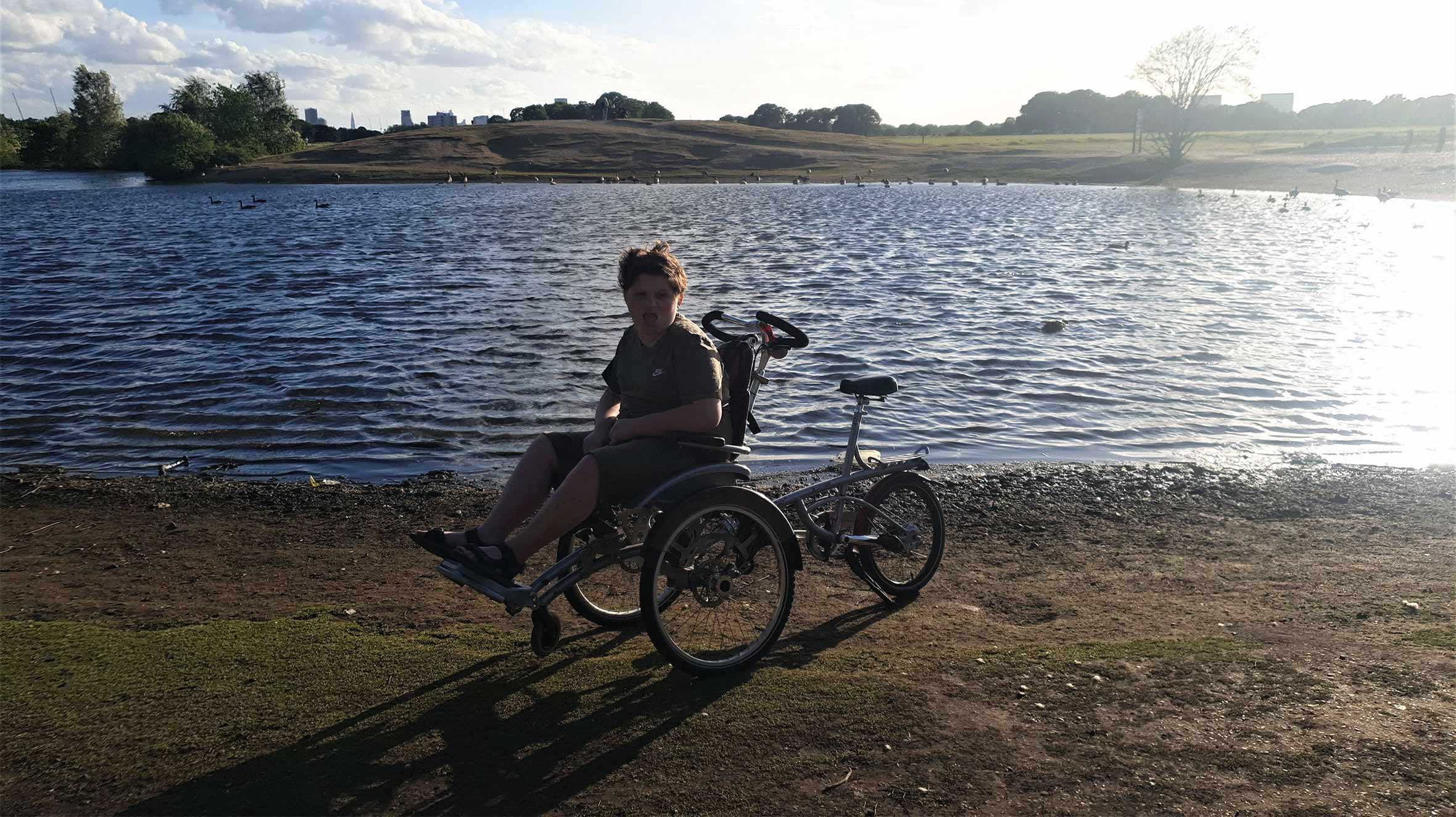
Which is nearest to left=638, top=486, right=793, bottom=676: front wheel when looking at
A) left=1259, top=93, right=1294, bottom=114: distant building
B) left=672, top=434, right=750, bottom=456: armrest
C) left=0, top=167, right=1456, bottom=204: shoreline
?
left=672, top=434, right=750, bottom=456: armrest

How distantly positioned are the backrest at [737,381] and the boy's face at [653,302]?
38 cm

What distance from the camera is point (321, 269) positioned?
29.7 metres

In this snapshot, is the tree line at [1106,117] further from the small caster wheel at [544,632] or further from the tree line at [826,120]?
the small caster wheel at [544,632]

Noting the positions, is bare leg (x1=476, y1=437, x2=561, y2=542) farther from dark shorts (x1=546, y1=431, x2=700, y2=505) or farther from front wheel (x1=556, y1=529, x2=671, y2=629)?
front wheel (x1=556, y1=529, x2=671, y2=629)

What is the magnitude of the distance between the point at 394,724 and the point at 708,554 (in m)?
1.64

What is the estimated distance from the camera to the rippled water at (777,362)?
11211 mm

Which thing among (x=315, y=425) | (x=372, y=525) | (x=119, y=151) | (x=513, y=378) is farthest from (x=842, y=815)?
(x=119, y=151)

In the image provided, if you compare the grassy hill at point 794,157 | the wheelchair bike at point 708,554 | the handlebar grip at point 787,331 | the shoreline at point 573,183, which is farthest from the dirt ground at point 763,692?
the shoreline at point 573,183

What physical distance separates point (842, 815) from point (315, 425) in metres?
10.2

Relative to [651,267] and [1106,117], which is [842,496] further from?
[1106,117]

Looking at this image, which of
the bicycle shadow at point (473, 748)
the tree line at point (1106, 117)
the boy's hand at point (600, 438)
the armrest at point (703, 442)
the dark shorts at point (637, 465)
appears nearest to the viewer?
the bicycle shadow at point (473, 748)

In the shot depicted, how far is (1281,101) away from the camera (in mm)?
152375

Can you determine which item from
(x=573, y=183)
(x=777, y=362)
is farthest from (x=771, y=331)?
(x=573, y=183)

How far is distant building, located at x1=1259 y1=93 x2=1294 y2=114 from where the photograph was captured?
487ft
